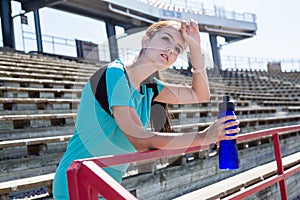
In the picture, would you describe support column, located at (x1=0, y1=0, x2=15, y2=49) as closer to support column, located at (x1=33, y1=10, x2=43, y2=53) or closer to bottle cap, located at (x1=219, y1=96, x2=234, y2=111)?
support column, located at (x1=33, y1=10, x2=43, y2=53)

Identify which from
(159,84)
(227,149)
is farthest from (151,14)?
(227,149)

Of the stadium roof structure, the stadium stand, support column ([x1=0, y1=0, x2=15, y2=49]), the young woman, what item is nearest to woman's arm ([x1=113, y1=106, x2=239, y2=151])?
the young woman

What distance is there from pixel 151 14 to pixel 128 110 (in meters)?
14.4

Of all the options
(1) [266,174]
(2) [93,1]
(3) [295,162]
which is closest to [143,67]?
(1) [266,174]

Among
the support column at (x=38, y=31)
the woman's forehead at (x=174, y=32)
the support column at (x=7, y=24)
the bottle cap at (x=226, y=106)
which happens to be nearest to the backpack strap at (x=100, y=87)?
the woman's forehead at (x=174, y=32)

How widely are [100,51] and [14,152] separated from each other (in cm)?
128

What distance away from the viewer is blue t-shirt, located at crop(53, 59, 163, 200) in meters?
0.85

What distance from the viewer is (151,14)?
14.8 m

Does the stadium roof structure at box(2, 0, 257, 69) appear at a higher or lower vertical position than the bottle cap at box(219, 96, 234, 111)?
higher

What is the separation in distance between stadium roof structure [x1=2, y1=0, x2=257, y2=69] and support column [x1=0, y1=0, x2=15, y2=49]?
731mm

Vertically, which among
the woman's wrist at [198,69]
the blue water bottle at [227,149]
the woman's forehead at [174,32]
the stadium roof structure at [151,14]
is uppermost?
the stadium roof structure at [151,14]

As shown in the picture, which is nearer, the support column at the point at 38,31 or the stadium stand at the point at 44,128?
the stadium stand at the point at 44,128

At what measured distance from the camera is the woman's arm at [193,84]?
1.05 metres

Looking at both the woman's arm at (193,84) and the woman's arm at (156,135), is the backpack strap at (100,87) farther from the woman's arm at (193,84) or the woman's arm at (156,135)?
the woman's arm at (193,84)
